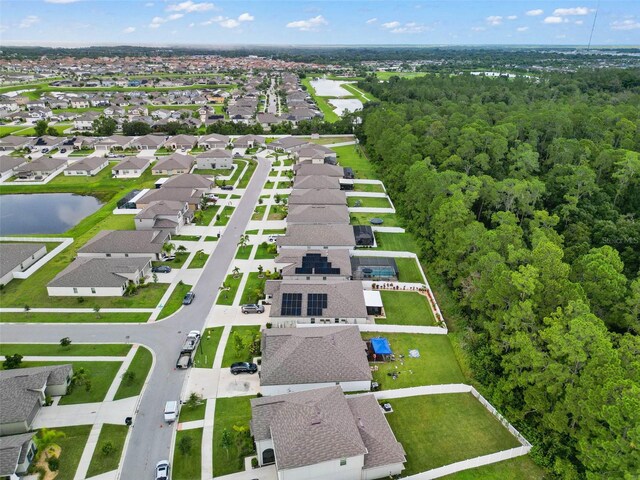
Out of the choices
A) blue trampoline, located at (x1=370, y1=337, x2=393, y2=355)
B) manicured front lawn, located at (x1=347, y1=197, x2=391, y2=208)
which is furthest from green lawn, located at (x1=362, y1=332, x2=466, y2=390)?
manicured front lawn, located at (x1=347, y1=197, x2=391, y2=208)

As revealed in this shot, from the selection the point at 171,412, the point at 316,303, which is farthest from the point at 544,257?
the point at 171,412

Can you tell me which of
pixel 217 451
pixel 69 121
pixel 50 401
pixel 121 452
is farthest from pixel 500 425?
pixel 69 121

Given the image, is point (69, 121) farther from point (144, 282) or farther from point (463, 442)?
point (463, 442)

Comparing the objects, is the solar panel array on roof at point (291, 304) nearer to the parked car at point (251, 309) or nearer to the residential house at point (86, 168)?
the parked car at point (251, 309)

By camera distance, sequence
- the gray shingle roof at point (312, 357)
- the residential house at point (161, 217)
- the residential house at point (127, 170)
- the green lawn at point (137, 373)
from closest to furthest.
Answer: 1. the gray shingle roof at point (312, 357)
2. the green lawn at point (137, 373)
3. the residential house at point (161, 217)
4. the residential house at point (127, 170)

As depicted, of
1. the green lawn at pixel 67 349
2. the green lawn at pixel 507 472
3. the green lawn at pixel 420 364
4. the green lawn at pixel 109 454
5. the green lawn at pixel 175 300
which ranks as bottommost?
the green lawn at pixel 507 472

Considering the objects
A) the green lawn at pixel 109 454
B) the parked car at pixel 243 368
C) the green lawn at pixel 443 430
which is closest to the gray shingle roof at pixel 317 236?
the parked car at pixel 243 368
